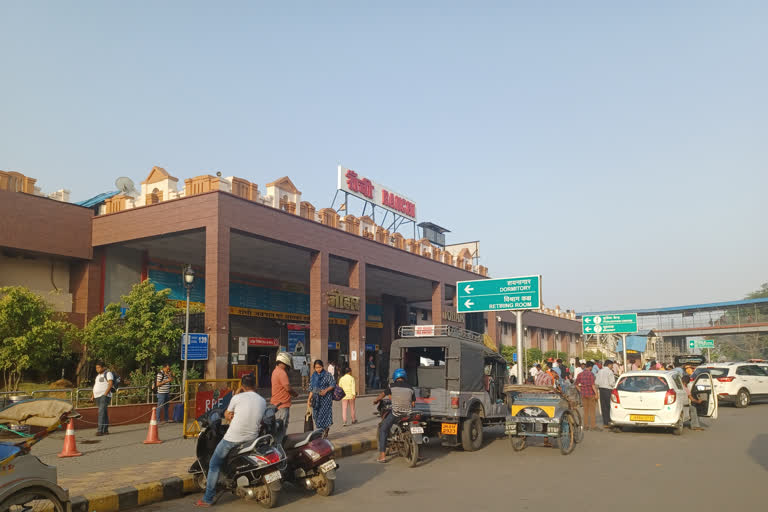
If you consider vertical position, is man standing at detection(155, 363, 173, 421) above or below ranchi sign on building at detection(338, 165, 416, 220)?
below

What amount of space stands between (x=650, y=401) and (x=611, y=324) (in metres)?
17.3

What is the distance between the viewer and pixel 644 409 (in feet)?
47.2

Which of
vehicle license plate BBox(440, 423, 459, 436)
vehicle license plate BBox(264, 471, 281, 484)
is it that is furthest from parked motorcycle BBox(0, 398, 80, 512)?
vehicle license plate BBox(440, 423, 459, 436)

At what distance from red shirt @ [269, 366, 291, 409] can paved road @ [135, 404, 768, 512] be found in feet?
5.17

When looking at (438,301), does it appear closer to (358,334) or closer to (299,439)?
(358,334)

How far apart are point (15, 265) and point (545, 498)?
2047 cm

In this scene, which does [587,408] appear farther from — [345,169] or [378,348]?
[378,348]

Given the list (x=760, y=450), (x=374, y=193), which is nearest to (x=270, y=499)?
(x=760, y=450)

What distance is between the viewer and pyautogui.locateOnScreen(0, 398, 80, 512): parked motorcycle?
5355 millimetres

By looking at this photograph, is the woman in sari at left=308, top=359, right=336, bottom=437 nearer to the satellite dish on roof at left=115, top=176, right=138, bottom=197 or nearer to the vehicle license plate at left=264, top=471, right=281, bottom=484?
the vehicle license plate at left=264, top=471, right=281, bottom=484

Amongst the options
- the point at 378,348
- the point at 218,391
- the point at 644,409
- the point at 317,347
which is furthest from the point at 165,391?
the point at 378,348

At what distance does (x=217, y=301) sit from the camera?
19.5 meters

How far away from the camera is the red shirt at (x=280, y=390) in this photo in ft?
32.7

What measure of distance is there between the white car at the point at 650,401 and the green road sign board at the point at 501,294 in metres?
5.72
